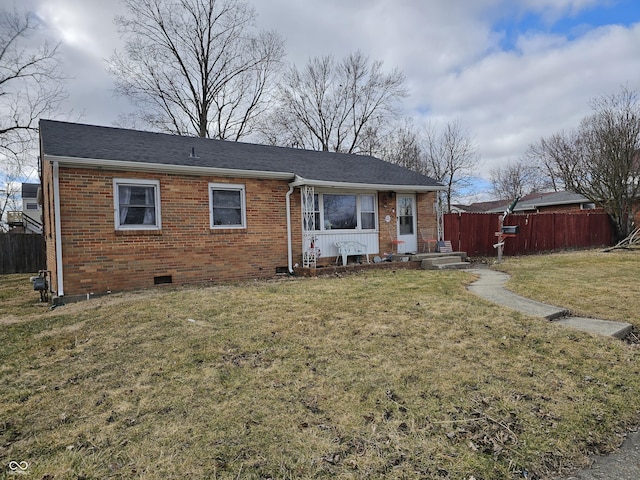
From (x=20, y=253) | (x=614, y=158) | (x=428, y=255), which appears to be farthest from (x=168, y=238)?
(x=614, y=158)

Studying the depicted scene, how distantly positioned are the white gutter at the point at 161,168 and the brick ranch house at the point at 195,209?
2cm

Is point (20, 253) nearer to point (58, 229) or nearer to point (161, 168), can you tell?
point (58, 229)

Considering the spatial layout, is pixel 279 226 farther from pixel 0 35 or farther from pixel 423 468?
pixel 0 35

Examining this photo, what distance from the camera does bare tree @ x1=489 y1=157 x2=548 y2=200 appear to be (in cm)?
4325

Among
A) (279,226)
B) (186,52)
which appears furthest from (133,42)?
(279,226)

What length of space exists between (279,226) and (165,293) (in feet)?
12.7

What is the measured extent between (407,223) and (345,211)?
2594 millimetres

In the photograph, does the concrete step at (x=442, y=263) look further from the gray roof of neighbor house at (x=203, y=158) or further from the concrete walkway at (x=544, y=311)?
the concrete walkway at (x=544, y=311)

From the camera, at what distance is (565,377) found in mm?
3572

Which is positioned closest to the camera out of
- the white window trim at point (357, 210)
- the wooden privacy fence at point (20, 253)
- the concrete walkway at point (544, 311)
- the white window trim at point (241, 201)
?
the concrete walkway at point (544, 311)

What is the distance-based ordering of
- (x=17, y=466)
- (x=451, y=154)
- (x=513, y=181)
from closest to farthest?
(x=17, y=466) < (x=451, y=154) < (x=513, y=181)

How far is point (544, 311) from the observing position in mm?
5578

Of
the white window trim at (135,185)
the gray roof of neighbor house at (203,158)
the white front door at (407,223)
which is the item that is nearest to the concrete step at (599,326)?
the gray roof of neighbor house at (203,158)

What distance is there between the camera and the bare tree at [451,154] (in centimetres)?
3172
